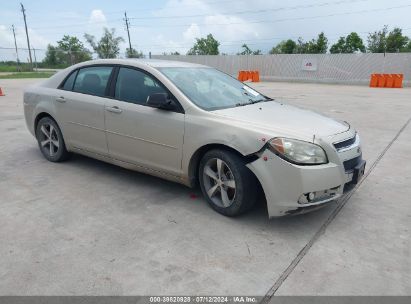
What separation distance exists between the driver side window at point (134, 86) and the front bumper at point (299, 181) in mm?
1474

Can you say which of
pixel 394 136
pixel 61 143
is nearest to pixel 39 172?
pixel 61 143

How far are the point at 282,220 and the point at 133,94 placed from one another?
215 centimetres

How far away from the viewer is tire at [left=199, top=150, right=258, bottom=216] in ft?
10.9

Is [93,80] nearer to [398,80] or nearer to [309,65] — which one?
[398,80]

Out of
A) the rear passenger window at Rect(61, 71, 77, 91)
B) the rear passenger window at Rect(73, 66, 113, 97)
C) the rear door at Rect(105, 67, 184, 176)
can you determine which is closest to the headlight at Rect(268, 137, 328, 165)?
the rear door at Rect(105, 67, 184, 176)

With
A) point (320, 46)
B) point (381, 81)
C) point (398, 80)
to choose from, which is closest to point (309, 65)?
point (381, 81)

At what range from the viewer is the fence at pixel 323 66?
2725 cm

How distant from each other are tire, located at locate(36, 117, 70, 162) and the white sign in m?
28.4

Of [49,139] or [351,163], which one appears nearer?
[351,163]

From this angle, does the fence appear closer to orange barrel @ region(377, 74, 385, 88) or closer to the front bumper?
orange barrel @ region(377, 74, 385, 88)

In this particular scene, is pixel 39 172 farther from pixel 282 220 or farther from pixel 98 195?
pixel 282 220

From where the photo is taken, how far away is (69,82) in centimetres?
498

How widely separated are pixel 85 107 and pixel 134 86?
80cm

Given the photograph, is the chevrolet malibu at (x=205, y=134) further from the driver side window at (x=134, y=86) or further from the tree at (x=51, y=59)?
the tree at (x=51, y=59)
